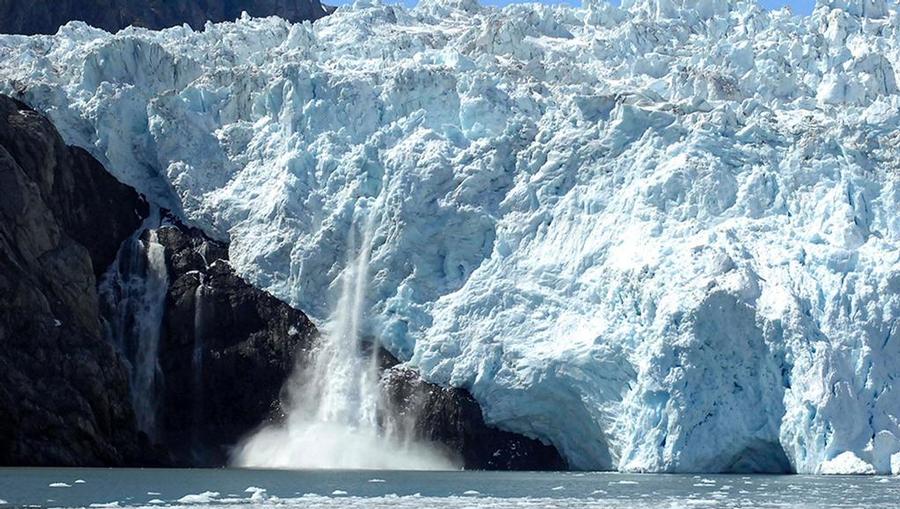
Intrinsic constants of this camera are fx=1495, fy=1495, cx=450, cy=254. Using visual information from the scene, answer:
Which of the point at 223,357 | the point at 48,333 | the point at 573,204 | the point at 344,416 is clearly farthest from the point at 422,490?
the point at 573,204

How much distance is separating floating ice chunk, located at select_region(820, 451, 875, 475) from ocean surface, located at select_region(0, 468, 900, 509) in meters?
0.36

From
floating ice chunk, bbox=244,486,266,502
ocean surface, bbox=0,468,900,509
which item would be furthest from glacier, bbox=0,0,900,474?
floating ice chunk, bbox=244,486,266,502

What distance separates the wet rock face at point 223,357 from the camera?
144 ft

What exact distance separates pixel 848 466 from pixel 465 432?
1085 centimetres

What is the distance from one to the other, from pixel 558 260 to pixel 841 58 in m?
14.8

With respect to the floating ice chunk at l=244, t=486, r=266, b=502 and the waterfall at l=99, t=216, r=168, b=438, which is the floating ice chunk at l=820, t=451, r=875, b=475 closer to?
the floating ice chunk at l=244, t=486, r=266, b=502

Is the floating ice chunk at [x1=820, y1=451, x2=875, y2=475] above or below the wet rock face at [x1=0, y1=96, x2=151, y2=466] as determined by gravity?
below

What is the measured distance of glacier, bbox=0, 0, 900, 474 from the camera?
38656 mm

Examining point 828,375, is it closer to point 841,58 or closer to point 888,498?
point 888,498

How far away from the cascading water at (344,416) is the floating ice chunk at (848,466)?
36.2 ft

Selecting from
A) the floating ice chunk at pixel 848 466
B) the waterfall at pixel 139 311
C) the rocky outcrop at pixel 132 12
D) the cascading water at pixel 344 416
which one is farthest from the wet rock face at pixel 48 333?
the rocky outcrop at pixel 132 12

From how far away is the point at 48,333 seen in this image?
130 ft

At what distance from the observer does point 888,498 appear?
95.4ft

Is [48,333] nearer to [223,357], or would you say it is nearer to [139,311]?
[139,311]
